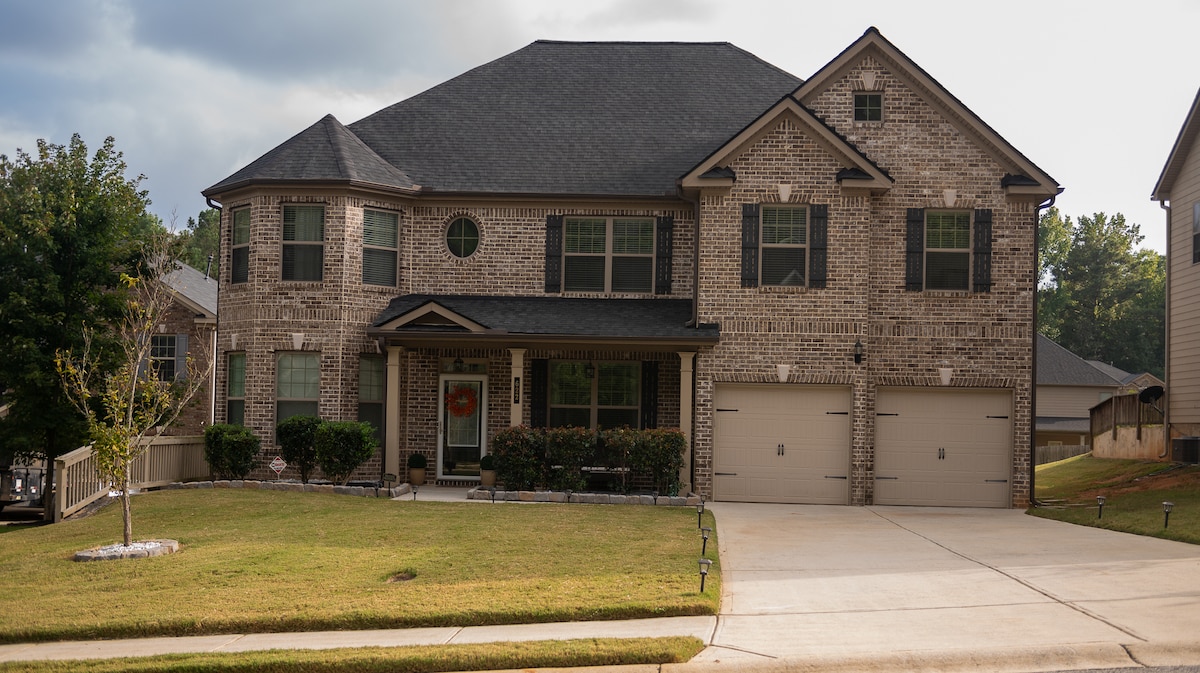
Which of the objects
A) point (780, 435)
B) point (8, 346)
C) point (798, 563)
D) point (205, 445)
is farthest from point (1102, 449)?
point (8, 346)

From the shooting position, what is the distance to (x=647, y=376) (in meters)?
19.8

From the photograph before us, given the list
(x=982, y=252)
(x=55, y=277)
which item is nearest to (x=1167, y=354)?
(x=982, y=252)

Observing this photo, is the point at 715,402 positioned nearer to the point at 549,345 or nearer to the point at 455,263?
the point at 549,345

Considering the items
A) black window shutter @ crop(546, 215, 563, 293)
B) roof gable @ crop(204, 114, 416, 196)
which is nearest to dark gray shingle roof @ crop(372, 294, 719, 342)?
black window shutter @ crop(546, 215, 563, 293)

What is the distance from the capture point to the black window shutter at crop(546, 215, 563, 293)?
20.3m

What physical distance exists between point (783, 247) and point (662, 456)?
14.2 ft

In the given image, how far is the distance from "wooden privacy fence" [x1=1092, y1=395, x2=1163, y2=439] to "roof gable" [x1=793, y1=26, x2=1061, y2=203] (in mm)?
8298

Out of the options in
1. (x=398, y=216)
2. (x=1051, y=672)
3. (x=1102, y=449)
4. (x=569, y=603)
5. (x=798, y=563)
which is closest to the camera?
(x=1051, y=672)

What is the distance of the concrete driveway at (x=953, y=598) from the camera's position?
7961mm

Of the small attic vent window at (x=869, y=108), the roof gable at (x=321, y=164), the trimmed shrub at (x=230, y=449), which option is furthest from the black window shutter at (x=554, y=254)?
the trimmed shrub at (x=230, y=449)

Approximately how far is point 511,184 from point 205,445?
24.3 ft

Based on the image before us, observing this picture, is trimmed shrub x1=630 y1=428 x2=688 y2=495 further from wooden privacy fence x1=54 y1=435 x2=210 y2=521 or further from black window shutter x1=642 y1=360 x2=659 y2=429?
wooden privacy fence x1=54 y1=435 x2=210 y2=521

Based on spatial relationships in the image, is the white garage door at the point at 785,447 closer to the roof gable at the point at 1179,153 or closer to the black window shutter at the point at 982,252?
the black window shutter at the point at 982,252

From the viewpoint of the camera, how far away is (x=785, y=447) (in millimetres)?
18891
